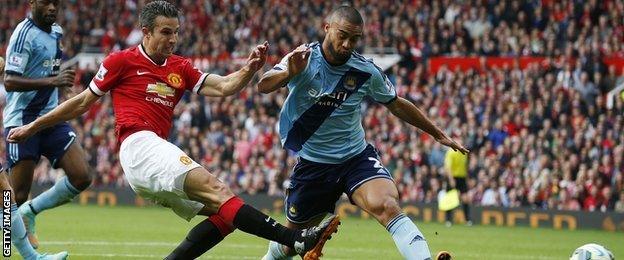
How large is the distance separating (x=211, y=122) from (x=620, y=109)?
11050 millimetres

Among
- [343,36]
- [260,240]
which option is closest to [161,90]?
[343,36]

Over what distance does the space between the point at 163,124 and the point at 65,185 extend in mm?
3684

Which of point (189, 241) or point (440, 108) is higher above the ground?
point (189, 241)

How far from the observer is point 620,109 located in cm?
2500

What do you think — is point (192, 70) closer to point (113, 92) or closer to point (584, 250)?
point (113, 92)

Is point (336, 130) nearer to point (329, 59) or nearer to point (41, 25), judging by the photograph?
point (329, 59)

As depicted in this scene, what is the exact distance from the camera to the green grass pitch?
14.3 meters

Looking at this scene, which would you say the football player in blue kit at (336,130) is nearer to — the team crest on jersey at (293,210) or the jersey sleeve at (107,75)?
the team crest on jersey at (293,210)

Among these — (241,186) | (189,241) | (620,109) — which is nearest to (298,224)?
(189,241)

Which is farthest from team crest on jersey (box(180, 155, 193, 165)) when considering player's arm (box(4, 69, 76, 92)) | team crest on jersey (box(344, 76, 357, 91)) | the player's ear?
player's arm (box(4, 69, 76, 92))

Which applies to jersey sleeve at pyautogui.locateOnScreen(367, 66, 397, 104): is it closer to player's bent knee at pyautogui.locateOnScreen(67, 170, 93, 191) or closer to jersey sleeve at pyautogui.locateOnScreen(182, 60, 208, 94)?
jersey sleeve at pyautogui.locateOnScreen(182, 60, 208, 94)

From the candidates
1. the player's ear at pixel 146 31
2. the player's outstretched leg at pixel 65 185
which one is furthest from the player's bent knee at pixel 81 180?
the player's ear at pixel 146 31

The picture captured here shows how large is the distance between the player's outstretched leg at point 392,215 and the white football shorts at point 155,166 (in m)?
1.56

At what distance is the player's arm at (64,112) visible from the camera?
9430mm
